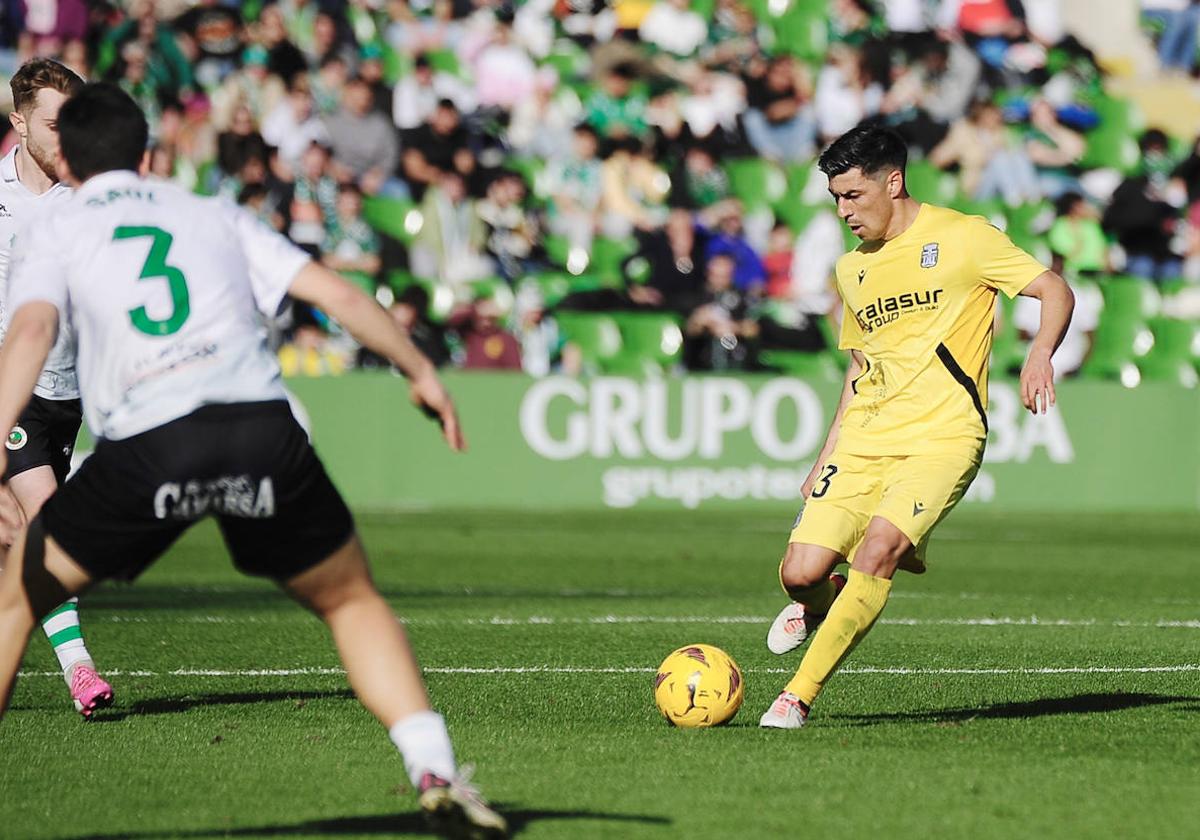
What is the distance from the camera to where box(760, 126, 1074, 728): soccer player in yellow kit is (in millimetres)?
7793

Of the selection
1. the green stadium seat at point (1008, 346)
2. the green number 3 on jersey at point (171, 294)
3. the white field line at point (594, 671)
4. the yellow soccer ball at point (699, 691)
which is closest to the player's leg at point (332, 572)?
the green number 3 on jersey at point (171, 294)

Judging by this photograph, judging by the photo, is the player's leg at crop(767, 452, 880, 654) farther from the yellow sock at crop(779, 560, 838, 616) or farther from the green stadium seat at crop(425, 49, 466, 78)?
the green stadium seat at crop(425, 49, 466, 78)

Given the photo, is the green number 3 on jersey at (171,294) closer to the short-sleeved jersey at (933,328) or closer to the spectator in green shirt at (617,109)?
the short-sleeved jersey at (933,328)

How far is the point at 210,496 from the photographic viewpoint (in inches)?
210

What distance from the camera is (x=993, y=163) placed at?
24.0 m

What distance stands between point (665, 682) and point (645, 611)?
14.3ft

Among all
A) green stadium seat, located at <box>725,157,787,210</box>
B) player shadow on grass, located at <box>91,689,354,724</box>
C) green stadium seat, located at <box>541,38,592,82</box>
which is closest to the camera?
player shadow on grass, located at <box>91,689,354,724</box>

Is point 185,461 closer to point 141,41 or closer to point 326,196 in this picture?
point 326,196

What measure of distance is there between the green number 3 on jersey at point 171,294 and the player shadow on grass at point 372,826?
4.66ft

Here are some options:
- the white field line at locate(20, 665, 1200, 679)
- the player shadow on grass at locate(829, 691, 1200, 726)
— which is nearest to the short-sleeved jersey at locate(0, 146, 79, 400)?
the white field line at locate(20, 665, 1200, 679)

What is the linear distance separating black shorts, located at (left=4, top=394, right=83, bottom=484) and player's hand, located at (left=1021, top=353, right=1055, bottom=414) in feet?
12.9

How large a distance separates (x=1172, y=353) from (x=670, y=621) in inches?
498

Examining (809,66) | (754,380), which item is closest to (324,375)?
(754,380)

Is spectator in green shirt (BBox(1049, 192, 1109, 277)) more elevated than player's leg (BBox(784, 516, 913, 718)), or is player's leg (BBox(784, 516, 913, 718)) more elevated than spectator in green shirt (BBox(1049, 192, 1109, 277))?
player's leg (BBox(784, 516, 913, 718))
